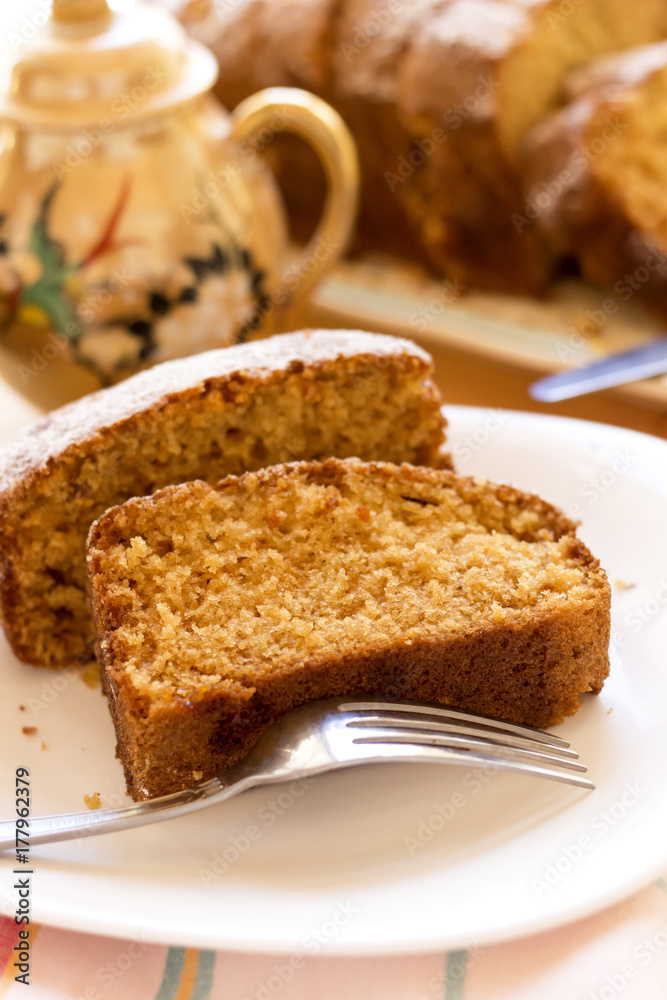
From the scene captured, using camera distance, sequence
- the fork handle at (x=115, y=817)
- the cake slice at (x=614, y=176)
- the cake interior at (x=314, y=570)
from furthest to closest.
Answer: the cake slice at (x=614, y=176) < the cake interior at (x=314, y=570) < the fork handle at (x=115, y=817)

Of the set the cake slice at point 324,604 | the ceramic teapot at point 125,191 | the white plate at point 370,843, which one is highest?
the ceramic teapot at point 125,191

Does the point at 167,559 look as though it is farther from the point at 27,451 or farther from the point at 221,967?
the point at 221,967

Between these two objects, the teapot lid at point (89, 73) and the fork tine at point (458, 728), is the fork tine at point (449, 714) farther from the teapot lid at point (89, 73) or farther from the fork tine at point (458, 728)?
the teapot lid at point (89, 73)

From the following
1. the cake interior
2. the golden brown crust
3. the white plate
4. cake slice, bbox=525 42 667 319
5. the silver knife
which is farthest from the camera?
the golden brown crust

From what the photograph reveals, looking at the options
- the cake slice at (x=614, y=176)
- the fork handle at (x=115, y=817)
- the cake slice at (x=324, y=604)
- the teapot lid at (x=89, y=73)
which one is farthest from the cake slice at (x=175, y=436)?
the cake slice at (x=614, y=176)

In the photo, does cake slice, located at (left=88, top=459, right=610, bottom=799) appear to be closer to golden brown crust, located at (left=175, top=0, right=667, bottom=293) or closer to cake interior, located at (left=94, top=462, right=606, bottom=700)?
cake interior, located at (left=94, top=462, right=606, bottom=700)

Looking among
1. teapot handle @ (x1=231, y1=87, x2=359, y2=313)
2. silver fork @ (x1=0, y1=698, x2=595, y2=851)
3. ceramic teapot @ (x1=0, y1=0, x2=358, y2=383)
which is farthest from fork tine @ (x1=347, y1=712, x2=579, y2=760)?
teapot handle @ (x1=231, y1=87, x2=359, y2=313)

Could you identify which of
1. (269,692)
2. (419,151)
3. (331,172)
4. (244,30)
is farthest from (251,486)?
(244,30)
